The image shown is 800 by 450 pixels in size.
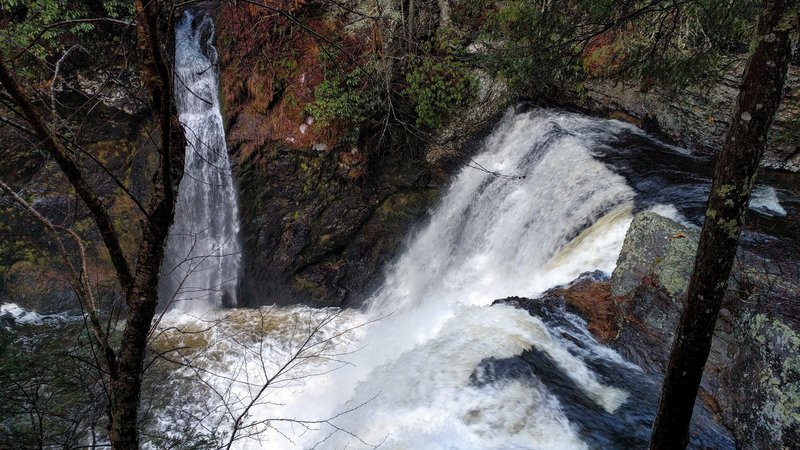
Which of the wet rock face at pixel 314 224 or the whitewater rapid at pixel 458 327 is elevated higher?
the wet rock face at pixel 314 224

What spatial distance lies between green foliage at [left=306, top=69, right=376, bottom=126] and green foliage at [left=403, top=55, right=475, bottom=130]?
3.00 ft

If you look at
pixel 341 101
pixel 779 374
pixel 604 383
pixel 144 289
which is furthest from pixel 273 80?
pixel 779 374

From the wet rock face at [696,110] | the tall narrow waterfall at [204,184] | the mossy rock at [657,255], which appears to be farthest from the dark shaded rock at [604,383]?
the tall narrow waterfall at [204,184]

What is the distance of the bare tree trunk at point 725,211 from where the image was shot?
2.15 metres

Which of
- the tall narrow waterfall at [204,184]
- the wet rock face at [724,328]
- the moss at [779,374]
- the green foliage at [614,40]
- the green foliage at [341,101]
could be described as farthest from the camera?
the tall narrow waterfall at [204,184]

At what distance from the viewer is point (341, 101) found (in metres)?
8.88

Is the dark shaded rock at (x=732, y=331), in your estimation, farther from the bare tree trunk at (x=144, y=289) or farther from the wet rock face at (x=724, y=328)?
the bare tree trunk at (x=144, y=289)

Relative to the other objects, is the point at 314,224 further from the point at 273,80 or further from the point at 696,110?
the point at 696,110

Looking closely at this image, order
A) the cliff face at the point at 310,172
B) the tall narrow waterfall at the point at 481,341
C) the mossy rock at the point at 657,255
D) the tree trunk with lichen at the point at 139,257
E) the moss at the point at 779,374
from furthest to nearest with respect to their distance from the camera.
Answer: the cliff face at the point at 310,172, the mossy rock at the point at 657,255, the tall narrow waterfall at the point at 481,341, the moss at the point at 779,374, the tree trunk with lichen at the point at 139,257

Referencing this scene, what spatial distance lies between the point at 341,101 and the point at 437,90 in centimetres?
199

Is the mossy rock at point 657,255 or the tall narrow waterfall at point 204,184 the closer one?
the mossy rock at point 657,255

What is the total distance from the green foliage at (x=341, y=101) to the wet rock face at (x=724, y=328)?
18.2ft

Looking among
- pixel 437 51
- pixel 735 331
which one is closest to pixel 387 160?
pixel 437 51

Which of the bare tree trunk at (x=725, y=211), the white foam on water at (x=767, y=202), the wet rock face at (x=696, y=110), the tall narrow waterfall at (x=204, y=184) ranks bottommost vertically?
the bare tree trunk at (x=725, y=211)
